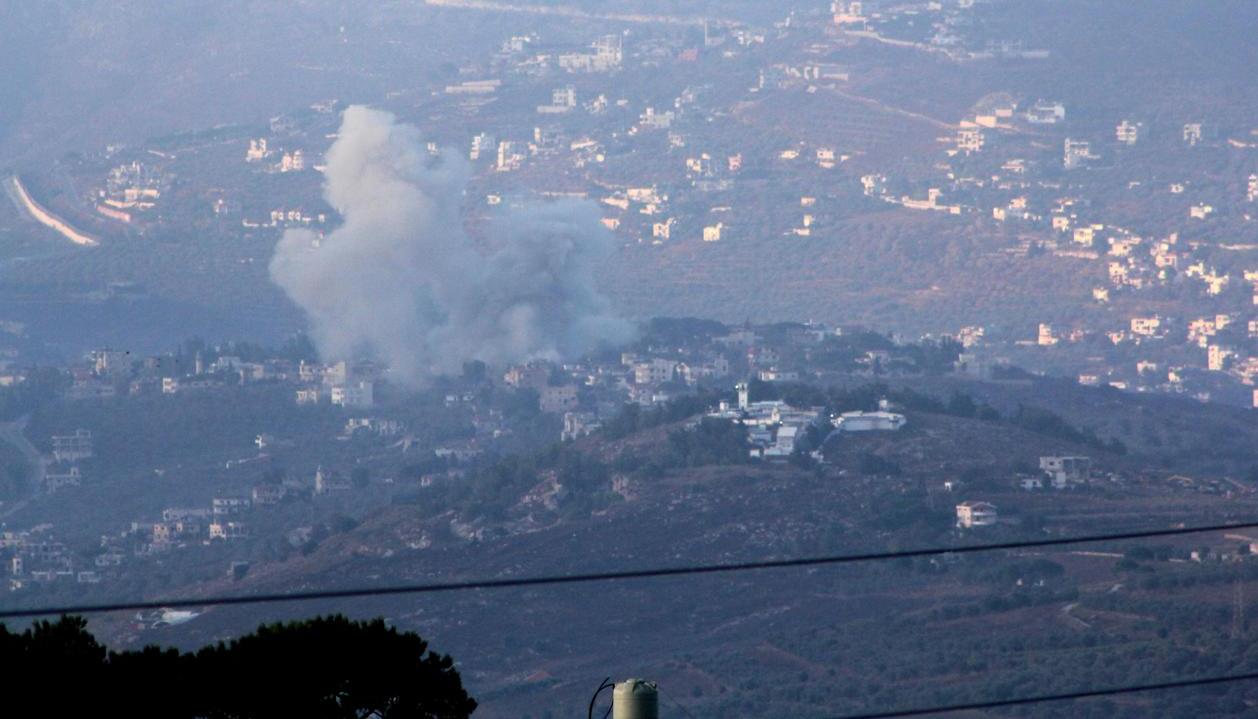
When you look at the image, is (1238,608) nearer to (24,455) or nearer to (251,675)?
(251,675)

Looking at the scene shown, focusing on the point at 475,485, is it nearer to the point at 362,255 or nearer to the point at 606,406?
the point at 606,406

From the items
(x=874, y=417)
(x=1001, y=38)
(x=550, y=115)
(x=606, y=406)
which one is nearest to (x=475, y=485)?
(x=874, y=417)

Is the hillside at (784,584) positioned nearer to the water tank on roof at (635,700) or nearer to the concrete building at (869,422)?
the concrete building at (869,422)

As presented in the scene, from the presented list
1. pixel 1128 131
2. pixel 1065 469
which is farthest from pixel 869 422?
pixel 1128 131

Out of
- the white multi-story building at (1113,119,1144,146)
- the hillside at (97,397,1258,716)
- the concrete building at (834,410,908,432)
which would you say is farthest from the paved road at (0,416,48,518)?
the white multi-story building at (1113,119,1144,146)

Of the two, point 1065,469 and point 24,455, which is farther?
Answer: point 24,455

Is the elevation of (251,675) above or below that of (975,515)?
below

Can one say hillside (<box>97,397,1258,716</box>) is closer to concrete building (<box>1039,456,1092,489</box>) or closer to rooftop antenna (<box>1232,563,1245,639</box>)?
rooftop antenna (<box>1232,563,1245,639</box>)
